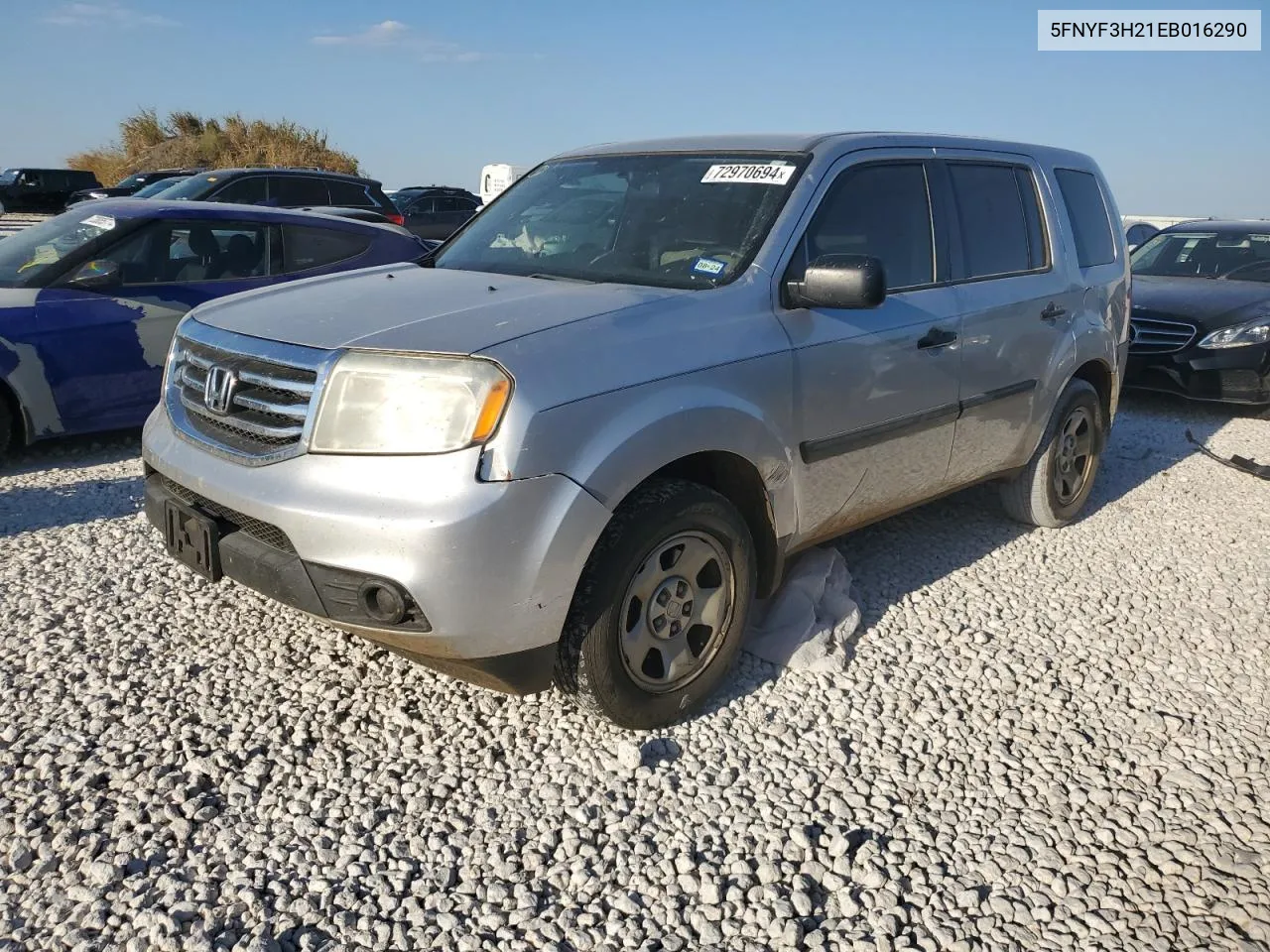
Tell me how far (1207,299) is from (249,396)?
8.13 m

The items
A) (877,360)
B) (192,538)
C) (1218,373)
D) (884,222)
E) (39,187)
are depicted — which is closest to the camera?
(192,538)

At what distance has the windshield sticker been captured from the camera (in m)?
3.70

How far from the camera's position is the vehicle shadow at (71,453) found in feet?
19.2

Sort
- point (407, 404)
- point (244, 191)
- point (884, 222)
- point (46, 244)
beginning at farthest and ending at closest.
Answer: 1. point (244, 191)
2. point (46, 244)
3. point (884, 222)
4. point (407, 404)

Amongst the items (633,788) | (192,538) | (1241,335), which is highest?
(192,538)

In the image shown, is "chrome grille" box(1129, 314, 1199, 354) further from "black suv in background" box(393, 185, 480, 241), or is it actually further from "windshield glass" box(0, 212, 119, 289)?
"black suv in background" box(393, 185, 480, 241)

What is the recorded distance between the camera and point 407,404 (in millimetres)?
2717

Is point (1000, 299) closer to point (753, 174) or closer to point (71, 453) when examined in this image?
point (753, 174)

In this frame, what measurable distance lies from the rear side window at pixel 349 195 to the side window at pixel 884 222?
11429mm

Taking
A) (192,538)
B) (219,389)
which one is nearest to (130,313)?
(219,389)

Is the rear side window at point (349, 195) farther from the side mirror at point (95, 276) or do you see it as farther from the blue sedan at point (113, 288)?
the side mirror at point (95, 276)

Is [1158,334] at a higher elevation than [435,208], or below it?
below

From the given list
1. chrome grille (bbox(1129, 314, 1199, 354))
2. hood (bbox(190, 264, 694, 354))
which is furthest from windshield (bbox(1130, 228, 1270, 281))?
hood (bbox(190, 264, 694, 354))

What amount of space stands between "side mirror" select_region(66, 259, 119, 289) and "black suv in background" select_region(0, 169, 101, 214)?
1140 inches
